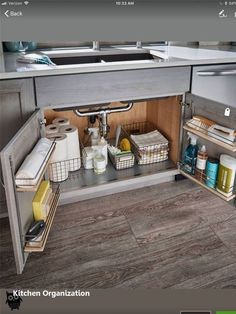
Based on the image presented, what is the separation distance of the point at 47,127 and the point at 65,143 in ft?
0.51

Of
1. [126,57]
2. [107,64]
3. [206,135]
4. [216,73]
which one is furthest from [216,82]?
[107,64]

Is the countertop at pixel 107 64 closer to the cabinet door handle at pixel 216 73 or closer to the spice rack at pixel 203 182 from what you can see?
the cabinet door handle at pixel 216 73

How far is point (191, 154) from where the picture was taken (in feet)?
5.79

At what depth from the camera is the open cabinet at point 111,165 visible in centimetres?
114

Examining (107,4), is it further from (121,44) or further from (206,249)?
(121,44)

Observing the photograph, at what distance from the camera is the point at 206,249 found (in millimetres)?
1427

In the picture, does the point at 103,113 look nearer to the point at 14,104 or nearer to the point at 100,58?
the point at 100,58

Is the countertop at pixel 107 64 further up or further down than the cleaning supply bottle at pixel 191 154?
further up

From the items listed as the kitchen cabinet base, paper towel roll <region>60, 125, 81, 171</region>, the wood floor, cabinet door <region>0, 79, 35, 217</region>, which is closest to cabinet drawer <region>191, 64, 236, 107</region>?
the kitchen cabinet base

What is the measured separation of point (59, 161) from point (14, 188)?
0.64 metres

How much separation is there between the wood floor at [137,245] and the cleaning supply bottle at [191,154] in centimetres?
17

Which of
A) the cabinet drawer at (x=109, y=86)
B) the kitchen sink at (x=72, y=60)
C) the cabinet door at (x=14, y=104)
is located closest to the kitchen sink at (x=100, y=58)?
the kitchen sink at (x=72, y=60)

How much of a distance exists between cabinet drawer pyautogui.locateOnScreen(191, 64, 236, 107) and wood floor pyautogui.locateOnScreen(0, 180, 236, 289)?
1.91ft

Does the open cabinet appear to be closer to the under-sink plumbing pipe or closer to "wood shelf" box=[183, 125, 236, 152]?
"wood shelf" box=[183, 125, 236, 152]
